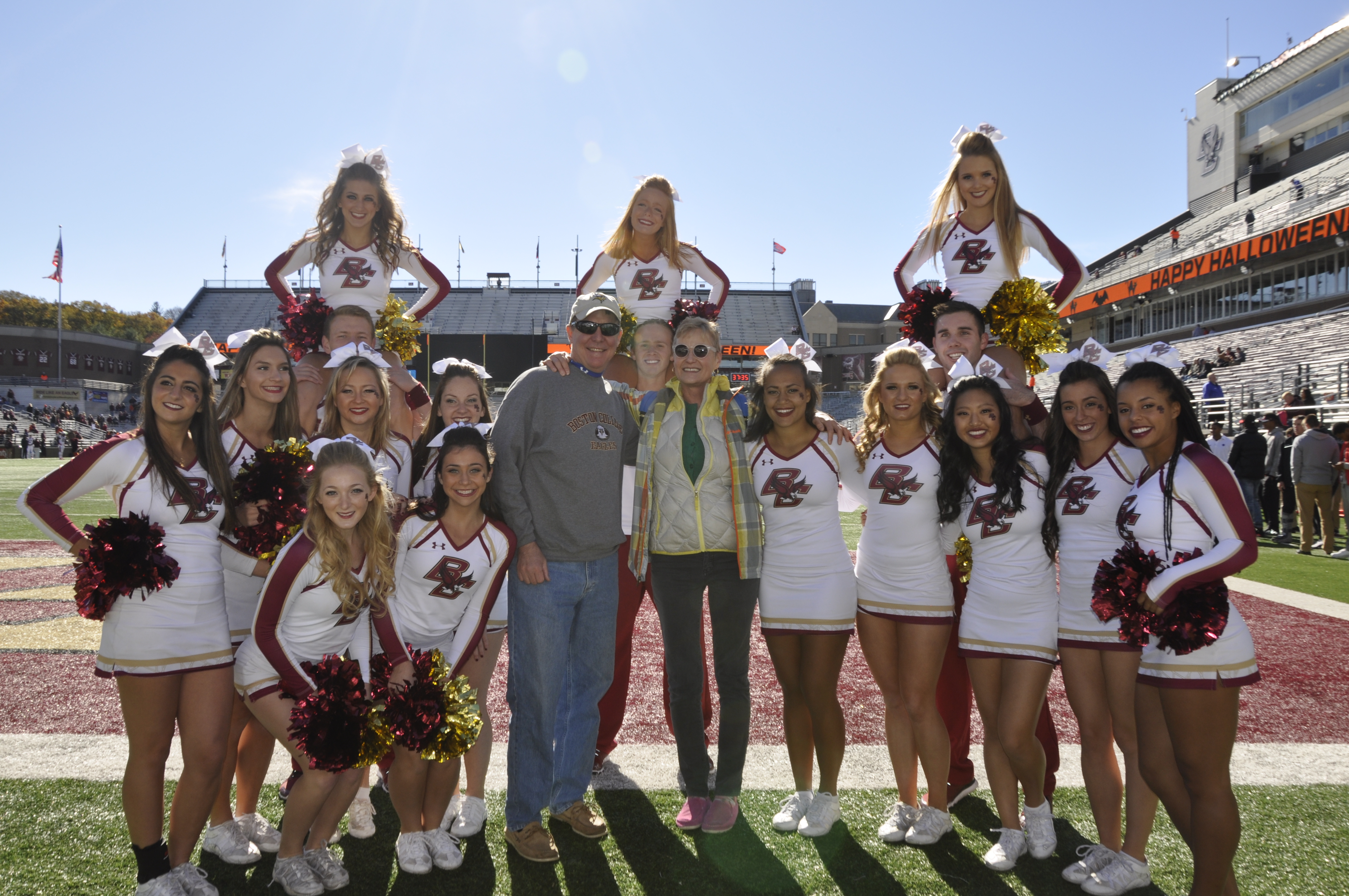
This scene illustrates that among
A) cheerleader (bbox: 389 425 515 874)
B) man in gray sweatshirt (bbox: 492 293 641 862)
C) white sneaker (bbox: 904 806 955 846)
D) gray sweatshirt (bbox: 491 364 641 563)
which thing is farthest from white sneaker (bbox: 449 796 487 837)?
white sneaker (bbox: 904 806 955 846)

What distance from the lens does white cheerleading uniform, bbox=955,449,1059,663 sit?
3209 mm

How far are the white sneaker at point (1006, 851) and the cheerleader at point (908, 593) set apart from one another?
23cm

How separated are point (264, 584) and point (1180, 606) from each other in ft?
10.8

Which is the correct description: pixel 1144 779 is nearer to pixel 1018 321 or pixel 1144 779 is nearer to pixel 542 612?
pixel 1018 321

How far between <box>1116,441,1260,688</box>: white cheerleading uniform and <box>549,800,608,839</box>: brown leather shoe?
2.23 m

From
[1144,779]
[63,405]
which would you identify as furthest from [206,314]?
[1144,779]

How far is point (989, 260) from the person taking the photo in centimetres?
421

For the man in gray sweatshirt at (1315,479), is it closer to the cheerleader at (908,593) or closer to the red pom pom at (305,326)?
the cheerleader at (908,593)

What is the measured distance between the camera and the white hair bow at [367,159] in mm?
4715

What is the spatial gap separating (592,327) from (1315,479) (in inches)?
464

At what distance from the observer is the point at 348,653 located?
314cm

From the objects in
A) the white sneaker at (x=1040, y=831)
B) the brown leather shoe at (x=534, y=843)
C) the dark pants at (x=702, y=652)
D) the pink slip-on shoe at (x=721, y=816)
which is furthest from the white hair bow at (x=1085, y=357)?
the brown leather shoe at (x=534, y=843)

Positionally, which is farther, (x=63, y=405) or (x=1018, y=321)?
(x=63, y=405)

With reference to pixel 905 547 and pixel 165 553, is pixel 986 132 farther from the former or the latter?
pixel 165 553
